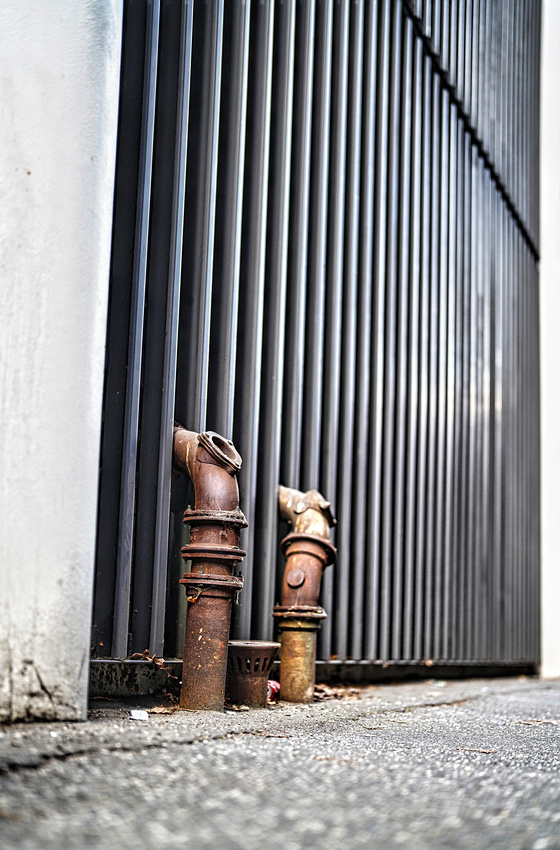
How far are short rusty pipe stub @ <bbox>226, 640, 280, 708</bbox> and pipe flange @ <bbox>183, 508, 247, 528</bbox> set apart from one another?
55cm

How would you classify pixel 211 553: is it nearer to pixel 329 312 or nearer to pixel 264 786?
pixel 264 786

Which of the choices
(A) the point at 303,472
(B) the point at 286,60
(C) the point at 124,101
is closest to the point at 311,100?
(B) the point at 286,60

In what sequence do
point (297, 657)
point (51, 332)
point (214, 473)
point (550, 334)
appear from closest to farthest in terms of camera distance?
point (51, 332)
point (214, 473)
point (297, 657)
point (550, 334)

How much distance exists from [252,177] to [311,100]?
35.7 inches

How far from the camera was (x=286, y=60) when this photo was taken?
15.4 feet

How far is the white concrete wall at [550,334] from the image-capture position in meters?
10.4

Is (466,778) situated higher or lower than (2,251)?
lower

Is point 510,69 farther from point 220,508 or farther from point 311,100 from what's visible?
point 220,508

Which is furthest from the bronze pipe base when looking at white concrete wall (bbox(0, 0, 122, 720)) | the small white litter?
white concrete wall (bbox(0, 0, 122, 720))

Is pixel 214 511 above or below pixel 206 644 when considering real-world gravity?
above

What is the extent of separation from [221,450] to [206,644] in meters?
0.70

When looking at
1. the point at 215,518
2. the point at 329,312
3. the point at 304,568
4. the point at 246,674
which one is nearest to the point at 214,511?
the point at 215,518

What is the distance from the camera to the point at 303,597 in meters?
4.08

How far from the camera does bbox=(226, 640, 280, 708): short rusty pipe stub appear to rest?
3582 millimetres
